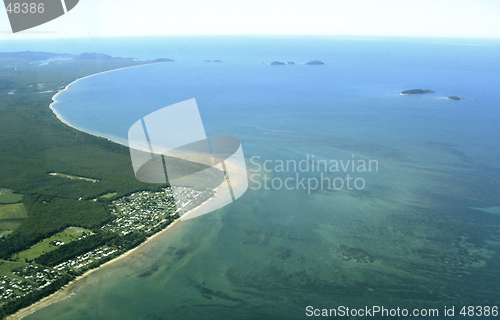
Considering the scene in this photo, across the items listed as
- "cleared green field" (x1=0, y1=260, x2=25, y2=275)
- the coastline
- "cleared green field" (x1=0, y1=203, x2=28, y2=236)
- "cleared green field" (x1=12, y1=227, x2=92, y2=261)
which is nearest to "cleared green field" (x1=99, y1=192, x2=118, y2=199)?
"cleared green field" (x1=12, y1=227, x2=92, y2=261)

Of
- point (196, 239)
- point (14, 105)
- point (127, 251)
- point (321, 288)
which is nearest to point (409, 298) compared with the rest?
point (321, 288)

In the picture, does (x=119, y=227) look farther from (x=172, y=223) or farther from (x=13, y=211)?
(x=13, y=211)

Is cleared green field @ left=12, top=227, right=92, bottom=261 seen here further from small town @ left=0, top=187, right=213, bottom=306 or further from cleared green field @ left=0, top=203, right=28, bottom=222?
cleared green field @ left=0, top=203, right=28, bottom=222

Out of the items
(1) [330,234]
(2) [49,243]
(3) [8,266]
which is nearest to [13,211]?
(2) [49,243]

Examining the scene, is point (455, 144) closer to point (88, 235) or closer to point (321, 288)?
point (321, 288)

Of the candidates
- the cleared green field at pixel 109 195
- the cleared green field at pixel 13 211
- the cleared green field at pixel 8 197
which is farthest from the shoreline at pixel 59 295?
the cleared green field at pixel 8 197
